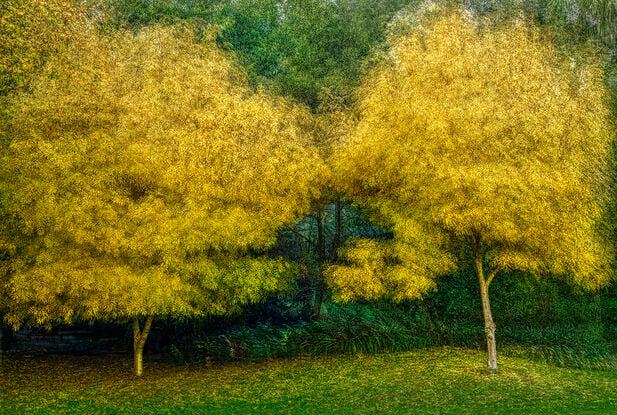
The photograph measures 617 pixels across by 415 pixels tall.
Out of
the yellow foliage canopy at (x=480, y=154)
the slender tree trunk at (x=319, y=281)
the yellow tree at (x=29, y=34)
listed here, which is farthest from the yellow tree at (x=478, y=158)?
the yellow tree at (x=29, y=34)

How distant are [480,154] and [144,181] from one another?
306 inches

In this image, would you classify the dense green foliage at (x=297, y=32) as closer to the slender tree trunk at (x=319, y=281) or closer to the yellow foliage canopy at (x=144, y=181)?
the slender tree trunk at (x=319, y=281)

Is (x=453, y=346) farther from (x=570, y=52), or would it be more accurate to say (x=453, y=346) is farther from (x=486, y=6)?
(x=486, y=6)

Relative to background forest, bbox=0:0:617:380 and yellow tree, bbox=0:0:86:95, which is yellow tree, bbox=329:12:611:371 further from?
yellow tree, bbox=0:0:86:95

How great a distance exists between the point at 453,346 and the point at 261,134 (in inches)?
392

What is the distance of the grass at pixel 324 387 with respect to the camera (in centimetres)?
1288

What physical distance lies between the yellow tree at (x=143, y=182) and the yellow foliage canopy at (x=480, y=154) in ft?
7.60

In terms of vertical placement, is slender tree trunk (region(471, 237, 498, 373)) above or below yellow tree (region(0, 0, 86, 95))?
below

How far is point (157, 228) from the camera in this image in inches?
531

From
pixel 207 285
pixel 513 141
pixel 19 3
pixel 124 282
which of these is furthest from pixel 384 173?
pixel 19 3

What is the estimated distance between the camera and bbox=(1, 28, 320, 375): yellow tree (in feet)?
43.0

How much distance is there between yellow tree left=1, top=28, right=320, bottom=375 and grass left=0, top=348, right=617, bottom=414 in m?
1.89

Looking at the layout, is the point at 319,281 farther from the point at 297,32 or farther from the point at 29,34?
the point at 29,34

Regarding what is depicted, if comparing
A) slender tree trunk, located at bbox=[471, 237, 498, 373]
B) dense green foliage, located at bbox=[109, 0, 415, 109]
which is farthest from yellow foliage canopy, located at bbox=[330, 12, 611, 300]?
dense green foliage, located at bbox=[109, 0, 415, 109]
